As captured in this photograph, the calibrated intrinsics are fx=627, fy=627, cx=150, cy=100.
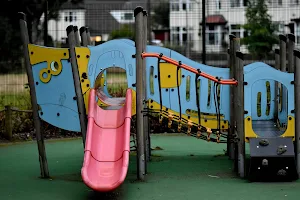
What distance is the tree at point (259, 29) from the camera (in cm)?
1809

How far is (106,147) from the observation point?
7562mm

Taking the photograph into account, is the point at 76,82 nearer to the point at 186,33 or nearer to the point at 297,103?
the point at 297,103

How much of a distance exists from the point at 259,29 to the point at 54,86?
13407 mm

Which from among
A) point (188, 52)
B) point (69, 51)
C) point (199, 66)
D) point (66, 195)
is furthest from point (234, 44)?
point (188, 52)

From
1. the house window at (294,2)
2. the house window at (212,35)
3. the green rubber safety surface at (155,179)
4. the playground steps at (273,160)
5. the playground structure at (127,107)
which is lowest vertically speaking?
the green rubber safety surface at (155,179)

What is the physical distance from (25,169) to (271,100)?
159 inches

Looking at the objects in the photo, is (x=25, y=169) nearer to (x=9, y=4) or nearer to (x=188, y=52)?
(x=188, y=52)

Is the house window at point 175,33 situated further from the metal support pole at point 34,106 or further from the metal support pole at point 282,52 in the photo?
the metal support pole at point 34,106

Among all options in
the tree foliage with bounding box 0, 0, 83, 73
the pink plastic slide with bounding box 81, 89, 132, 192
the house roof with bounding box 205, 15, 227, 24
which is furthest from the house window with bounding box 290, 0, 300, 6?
the pink plastic slide with bounding box 81, 89, 132, 192

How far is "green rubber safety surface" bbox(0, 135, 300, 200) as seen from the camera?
6.90m

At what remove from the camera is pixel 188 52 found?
47.0 feet

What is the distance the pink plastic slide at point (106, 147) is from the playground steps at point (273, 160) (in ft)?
5.16

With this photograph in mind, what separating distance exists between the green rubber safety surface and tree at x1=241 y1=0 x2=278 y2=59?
7.22m

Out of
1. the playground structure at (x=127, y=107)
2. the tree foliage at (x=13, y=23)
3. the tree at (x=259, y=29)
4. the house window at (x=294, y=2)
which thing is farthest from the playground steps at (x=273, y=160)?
the tree at (x=259, y=29)
